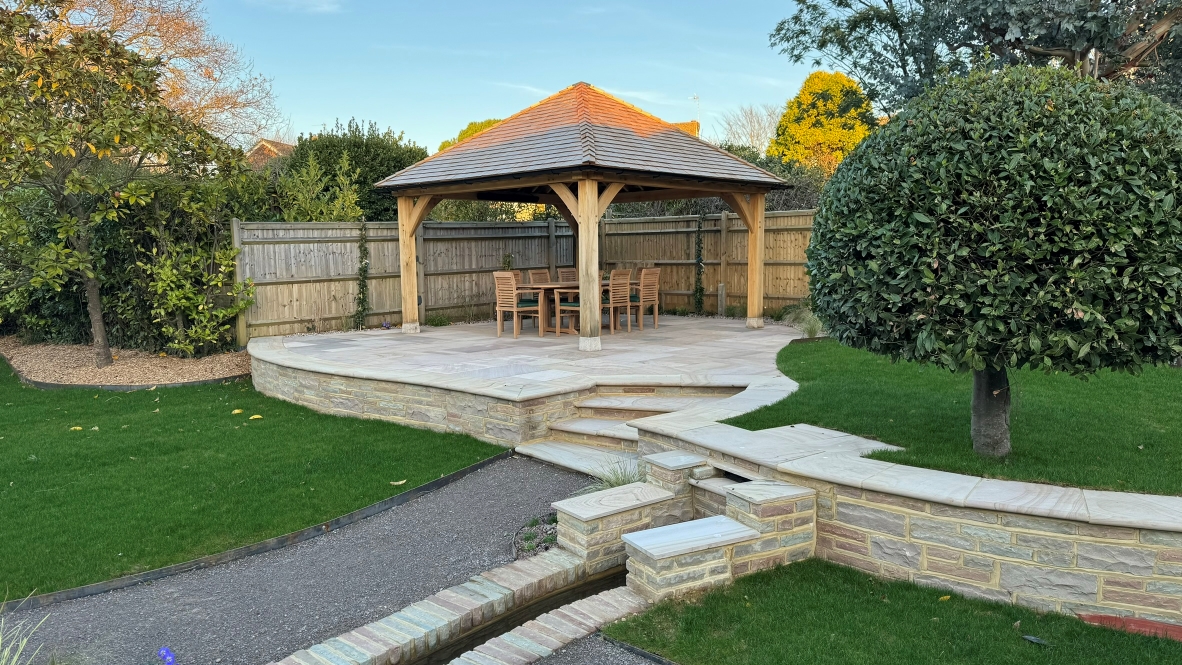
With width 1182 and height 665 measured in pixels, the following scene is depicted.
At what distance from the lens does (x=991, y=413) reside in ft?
15.2

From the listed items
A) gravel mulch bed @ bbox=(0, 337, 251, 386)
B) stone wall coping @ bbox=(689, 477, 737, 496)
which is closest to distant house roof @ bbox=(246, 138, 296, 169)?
gravel mulch bed @ bbox=(0, 337, 251, 386)

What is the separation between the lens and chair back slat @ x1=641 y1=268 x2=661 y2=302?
12.1m

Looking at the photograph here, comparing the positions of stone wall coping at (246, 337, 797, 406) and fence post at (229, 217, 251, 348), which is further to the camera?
fence post at (229, 217, 251, 348)

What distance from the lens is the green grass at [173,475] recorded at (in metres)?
4.64

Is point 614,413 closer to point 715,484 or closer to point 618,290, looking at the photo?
point 715,484

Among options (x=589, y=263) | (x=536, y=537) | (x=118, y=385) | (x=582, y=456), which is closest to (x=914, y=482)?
(x=536, y=537)

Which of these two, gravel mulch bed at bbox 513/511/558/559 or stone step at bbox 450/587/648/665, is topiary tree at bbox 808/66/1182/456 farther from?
gravel mulch bed at bbox 513/511/558/559

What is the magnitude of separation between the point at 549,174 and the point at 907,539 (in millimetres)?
7135

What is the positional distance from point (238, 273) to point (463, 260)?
4.02 metres

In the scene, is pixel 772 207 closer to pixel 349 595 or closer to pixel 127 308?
pixel 127 308

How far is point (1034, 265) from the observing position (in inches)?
147

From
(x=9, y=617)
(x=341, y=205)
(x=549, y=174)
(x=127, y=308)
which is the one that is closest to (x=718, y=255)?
(x=549, y=174)

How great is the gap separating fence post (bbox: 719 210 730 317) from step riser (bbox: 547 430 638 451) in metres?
8.01

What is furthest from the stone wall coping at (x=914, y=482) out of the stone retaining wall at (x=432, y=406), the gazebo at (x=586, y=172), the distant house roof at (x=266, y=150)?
the distant house roof at (x=266, y=150)
